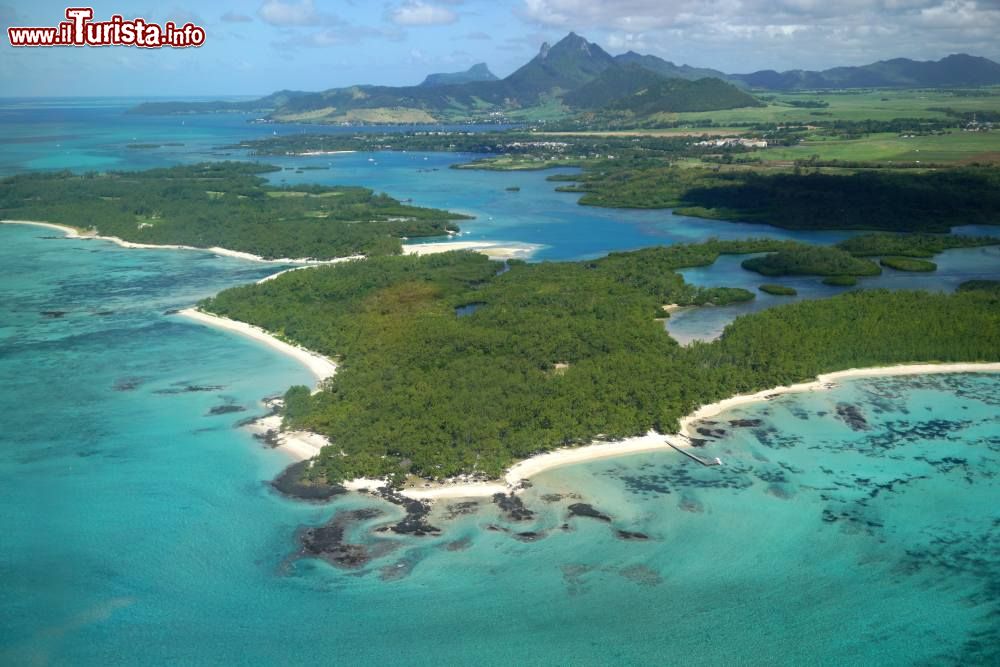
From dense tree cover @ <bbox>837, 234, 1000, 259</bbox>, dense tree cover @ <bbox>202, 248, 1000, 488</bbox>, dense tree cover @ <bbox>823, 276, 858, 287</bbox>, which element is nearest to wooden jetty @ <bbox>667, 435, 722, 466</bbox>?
dense tree cover @ <bbox>202, 248, 1000, 488</bbox>

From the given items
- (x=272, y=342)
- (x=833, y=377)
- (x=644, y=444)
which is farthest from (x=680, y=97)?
(x=644, y=444)

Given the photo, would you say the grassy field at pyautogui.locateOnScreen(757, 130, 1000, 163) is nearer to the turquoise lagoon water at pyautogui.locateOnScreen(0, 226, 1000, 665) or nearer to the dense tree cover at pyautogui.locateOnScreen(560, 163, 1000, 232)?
the dense tree cover at pyautogui.locateOnScreen(560, 163, 1000, 232)

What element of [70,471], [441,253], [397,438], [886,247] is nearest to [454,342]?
[397,438]

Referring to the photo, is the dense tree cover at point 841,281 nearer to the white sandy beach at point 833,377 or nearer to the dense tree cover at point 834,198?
the white sandy beach at point 833,377

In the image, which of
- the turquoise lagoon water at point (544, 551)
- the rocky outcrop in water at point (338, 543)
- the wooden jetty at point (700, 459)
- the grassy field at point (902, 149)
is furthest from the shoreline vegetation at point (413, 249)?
the grassy field at point (902, 149)

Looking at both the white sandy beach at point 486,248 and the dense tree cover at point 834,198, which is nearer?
the white sandy beach at point 486,248
